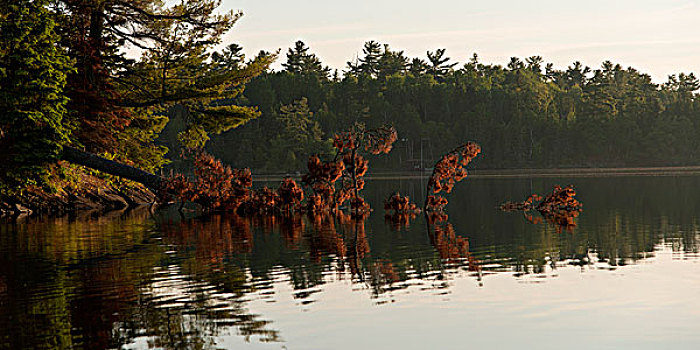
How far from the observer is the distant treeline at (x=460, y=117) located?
16038cm

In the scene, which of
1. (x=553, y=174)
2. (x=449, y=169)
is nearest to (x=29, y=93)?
(x=449, y=169)

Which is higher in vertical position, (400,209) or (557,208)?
(400,209)

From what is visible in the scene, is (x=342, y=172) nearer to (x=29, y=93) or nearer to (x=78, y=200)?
(x=29, y=93)

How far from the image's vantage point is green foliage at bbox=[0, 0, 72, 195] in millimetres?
38812

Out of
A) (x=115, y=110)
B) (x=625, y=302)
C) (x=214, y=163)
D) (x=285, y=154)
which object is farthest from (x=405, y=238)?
(x=285, y=154)

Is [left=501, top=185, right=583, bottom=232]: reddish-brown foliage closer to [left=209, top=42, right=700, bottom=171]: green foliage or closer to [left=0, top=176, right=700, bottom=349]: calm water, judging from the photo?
[left=0, top=176, right=700, bottom=349]: calm water

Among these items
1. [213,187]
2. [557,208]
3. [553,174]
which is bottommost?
[557,208]

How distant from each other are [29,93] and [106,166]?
16.1ft

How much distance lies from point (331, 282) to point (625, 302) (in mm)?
5423

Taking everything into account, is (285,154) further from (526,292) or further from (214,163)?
(526,292)

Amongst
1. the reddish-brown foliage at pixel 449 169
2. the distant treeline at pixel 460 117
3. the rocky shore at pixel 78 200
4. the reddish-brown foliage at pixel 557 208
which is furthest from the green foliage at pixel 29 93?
the distant treeline at pixel 460 117

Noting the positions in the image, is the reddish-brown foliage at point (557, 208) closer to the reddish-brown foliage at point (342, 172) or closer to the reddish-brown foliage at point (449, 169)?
the reddish-brown foliage at point (449, 169)

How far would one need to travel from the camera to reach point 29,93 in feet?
128

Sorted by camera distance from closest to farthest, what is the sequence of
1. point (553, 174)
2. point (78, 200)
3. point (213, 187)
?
point (213, 187) < point (78, 200) < point (553, 174)
